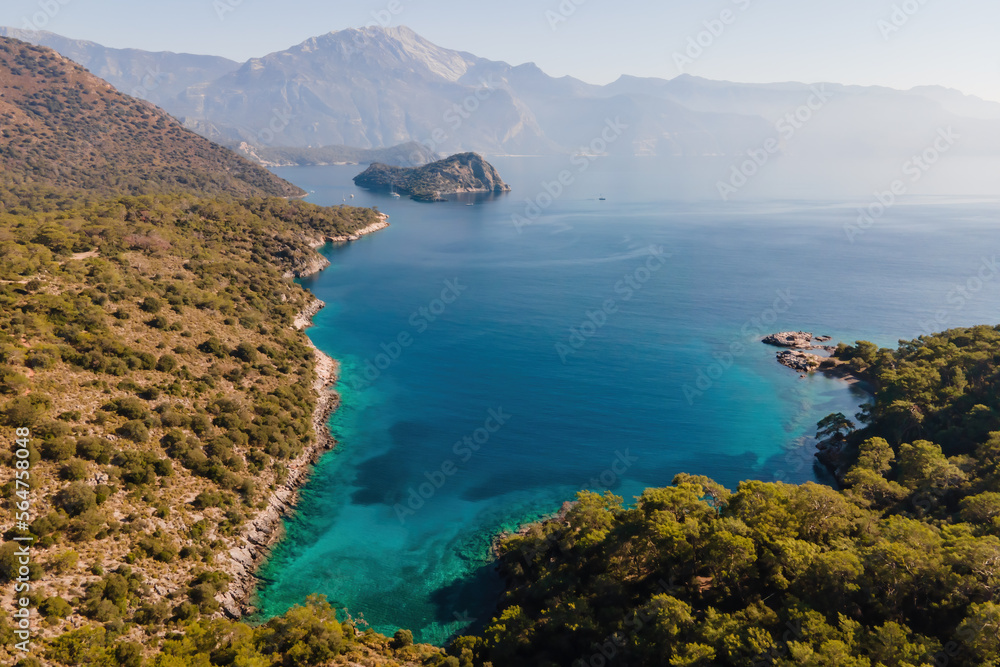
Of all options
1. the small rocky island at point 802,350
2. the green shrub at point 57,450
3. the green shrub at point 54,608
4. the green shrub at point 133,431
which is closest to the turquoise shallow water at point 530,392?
the small rocky island at point 802,350

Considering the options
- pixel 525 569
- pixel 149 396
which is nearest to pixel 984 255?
pixel 525 569

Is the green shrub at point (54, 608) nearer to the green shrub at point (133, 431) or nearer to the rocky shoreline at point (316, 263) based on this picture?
the green shrub at point (133, 431)

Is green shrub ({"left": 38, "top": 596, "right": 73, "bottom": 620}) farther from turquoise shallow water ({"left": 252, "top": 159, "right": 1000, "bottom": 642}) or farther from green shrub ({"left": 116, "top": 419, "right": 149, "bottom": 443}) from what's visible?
green shrub ({"left": 116, "top": 419, "right": 149, "bottom": 443})

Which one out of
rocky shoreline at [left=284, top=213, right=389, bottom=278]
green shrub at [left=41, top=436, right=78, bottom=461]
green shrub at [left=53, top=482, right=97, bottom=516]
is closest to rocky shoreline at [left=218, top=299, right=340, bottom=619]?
green shrub at [left=53, top=482, right=97, bottom=516]

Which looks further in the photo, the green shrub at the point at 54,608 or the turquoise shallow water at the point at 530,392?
the turquoise shallow water at the point at 530,392

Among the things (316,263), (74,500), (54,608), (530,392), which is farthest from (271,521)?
(316,263)

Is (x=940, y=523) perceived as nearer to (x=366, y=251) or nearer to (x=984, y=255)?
(x=366, y=251)

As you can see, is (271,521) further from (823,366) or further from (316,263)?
(316,263)
